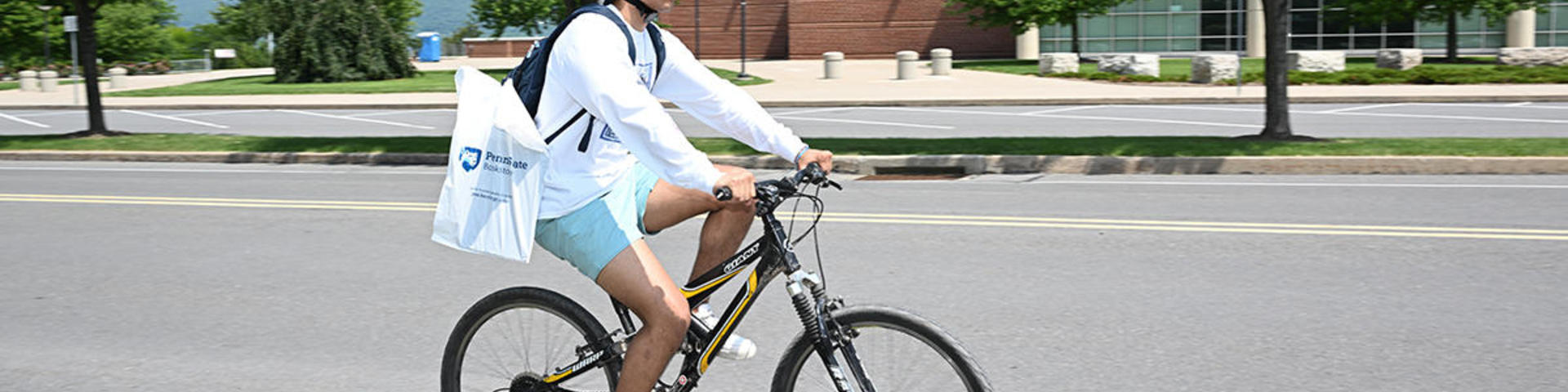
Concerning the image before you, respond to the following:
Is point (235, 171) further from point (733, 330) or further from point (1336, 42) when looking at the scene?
point (1336, 42)

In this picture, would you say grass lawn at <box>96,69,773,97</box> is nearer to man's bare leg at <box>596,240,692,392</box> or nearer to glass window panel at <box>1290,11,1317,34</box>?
glass window panel at <box>1290,11,1317,34</box>

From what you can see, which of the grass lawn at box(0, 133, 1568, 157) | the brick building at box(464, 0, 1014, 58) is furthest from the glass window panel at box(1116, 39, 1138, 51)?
the grass lawn at box(0, 133, 1568, 157)

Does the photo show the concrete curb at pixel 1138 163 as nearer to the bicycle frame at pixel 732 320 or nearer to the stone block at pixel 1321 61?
the bicycle frame at pixel 732 320

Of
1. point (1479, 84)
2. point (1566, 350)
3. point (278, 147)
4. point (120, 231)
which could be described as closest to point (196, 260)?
point (120, 231)

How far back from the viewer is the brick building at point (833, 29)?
188ft

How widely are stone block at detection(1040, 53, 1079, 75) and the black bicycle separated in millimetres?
34828

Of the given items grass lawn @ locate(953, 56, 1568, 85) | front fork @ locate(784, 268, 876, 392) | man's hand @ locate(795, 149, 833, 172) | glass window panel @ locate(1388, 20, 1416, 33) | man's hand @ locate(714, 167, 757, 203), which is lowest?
front fork @ locate(784, 268, 876, 392)

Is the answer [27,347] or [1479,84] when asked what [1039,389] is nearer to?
[27,347]

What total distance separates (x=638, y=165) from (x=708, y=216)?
33 cm

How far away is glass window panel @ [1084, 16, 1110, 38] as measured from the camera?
54.2 m

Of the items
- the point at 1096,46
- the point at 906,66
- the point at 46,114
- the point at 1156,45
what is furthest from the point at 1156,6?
the point at 46,114

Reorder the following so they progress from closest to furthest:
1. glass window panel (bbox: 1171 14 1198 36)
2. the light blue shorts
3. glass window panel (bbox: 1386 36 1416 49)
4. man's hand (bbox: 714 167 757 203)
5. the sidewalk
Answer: man's hand (bbox: 714 167 757 203) < the light blue shorts < the sidewalk < glass window panel (bbox: 1386 36 1416 49) < glass window panel (bbox: 1171 14 1198 36)

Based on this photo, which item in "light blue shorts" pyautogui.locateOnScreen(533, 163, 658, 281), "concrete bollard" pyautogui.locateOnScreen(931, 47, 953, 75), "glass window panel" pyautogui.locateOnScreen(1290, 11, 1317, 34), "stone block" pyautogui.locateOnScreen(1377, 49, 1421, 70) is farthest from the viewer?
"glass window panel" pyautogui.locateOnScreen(1290, 11, 1317, 34)

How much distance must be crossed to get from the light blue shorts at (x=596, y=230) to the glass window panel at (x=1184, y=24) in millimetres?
50971
